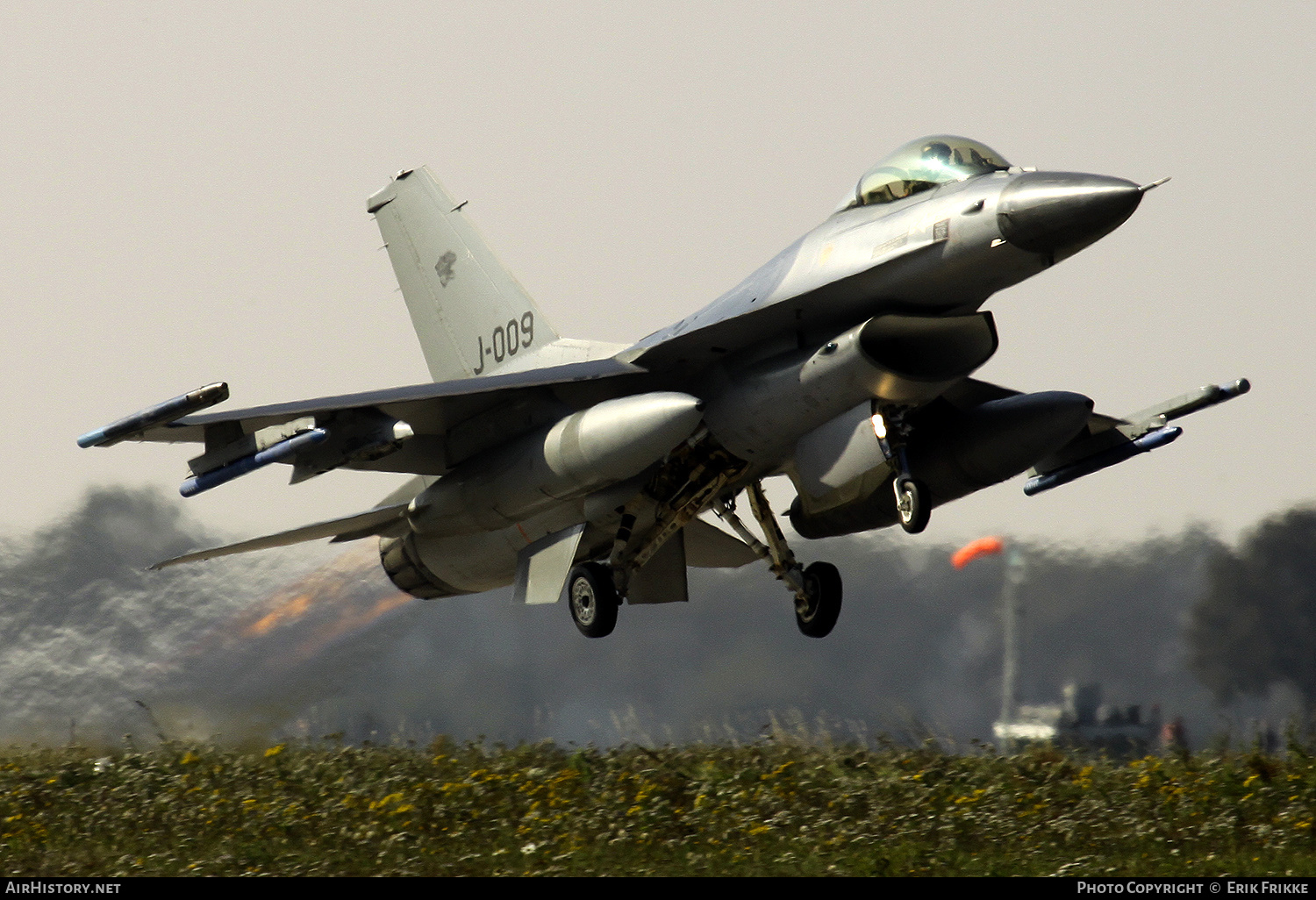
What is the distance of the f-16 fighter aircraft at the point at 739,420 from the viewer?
38.0 feet

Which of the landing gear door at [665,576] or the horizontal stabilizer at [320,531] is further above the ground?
the horizontal stabilizer at [320,531]

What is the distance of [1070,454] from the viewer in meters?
15.0

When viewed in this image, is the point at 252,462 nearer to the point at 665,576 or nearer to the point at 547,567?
the point at 547,567

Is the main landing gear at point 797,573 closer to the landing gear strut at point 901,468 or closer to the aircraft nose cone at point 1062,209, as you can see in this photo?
the landing gear strut at point 901,468

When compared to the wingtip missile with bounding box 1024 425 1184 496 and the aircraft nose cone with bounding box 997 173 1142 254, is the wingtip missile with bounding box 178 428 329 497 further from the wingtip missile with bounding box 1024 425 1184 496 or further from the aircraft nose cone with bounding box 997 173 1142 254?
the wingtip missile with bounding box 1024 425 1184 496

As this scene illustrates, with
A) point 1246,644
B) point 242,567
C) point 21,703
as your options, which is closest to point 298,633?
point 242,567

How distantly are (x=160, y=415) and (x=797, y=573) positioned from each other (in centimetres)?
645

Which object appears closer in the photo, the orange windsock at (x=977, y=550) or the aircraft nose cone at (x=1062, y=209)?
the aircraft nose cone at (x=1062, y=209)

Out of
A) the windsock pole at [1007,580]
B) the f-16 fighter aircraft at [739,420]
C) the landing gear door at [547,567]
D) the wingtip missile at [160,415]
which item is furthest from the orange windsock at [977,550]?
the wingtip missile at [160,415]

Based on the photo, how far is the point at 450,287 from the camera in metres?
16.8

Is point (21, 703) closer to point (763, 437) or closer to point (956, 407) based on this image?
point (763, 437)

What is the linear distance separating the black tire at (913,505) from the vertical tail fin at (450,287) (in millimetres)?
5139

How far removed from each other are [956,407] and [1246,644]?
649 centimetres

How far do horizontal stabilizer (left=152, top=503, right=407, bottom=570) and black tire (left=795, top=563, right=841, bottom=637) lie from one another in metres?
4.39
